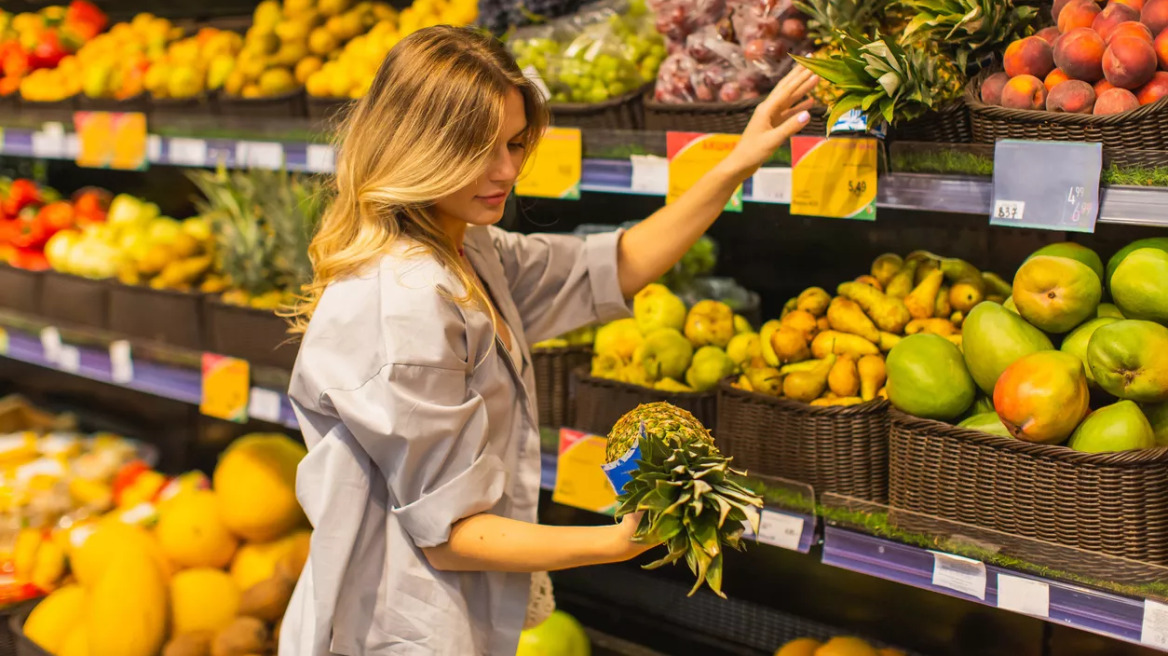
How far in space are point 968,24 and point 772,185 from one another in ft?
1.18

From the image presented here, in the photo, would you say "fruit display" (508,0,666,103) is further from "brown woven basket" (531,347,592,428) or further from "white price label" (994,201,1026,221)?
"white price label" (994,201,1026,221)

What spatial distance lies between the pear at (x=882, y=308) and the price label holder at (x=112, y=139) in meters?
1.88

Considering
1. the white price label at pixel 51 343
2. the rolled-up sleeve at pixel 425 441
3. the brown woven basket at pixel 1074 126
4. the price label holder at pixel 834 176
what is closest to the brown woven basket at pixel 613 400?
the price label holder at pixel 834 176

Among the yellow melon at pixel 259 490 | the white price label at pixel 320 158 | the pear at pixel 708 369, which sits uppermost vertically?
the white price label at pixel 320 158

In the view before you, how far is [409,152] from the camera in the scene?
1257 millimetres

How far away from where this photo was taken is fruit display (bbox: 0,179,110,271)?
10.3ft

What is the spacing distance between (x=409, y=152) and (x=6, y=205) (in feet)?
8.73

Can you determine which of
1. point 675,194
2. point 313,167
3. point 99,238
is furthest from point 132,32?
point 675,194

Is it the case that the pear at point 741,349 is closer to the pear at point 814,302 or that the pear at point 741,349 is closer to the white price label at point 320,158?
the pear at point 814,302

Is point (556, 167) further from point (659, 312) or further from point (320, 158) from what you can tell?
point (320, 158)

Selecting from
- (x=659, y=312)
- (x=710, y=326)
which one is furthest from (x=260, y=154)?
(x=710, y=326)

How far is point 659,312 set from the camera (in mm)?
1880

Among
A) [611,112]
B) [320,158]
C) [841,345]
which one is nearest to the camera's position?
[841,345]

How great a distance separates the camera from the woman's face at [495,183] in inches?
51.4
